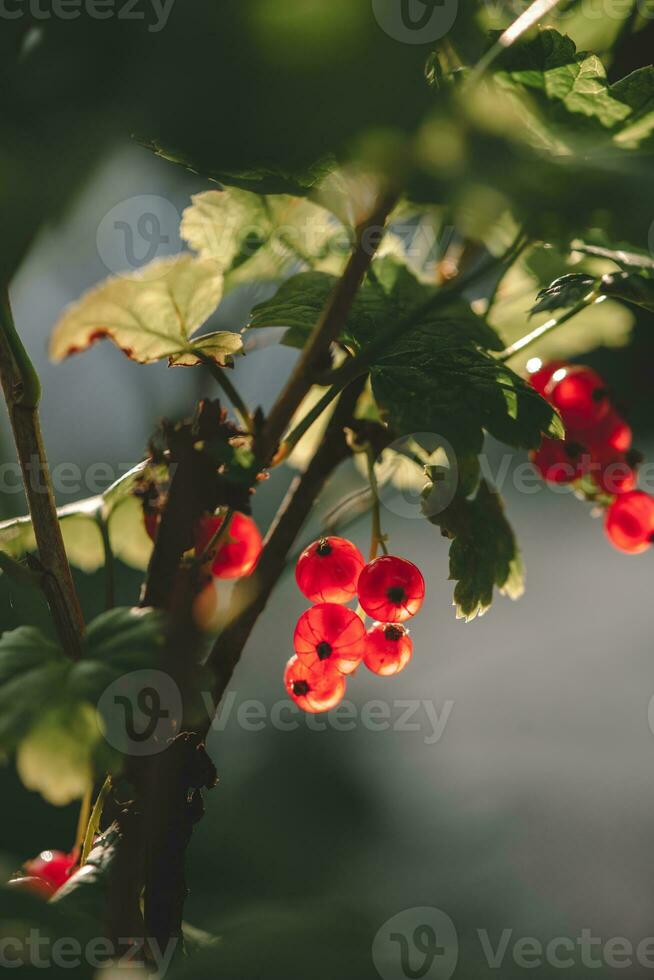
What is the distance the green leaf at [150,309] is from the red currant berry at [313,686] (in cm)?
29

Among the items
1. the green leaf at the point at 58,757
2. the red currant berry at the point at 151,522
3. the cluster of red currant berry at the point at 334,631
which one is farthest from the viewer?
the cluster of red currant berry at the point at 334,631

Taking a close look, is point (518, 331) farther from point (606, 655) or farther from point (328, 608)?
point (606, 655)

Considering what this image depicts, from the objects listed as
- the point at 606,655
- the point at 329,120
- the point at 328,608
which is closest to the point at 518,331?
the point at 328,608

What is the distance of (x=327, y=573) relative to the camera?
0.68m

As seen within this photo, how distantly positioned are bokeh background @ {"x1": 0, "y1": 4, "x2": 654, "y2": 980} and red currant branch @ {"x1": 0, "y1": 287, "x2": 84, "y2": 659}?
110cm

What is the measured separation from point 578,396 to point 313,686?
1.25 feet

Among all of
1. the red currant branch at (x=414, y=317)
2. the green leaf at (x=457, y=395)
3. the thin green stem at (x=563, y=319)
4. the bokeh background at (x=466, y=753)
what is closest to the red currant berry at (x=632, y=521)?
the thin green stem at (x=563, y=319)

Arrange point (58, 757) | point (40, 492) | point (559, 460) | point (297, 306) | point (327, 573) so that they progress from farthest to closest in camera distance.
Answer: point (559, 460)
point (327, 573)
point (297, 306)
point (40, 492)
point (58, 757)

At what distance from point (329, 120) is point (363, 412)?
351 mm

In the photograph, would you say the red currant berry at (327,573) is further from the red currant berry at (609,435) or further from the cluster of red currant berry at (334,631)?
the red currant berry at (609,435)

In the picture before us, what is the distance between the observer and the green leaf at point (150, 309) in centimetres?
62

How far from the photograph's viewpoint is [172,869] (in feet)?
1.50

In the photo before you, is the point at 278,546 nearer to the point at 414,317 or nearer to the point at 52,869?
the point at 414,317

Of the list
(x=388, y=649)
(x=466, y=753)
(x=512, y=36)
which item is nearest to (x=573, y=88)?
(x=512, y=36)
